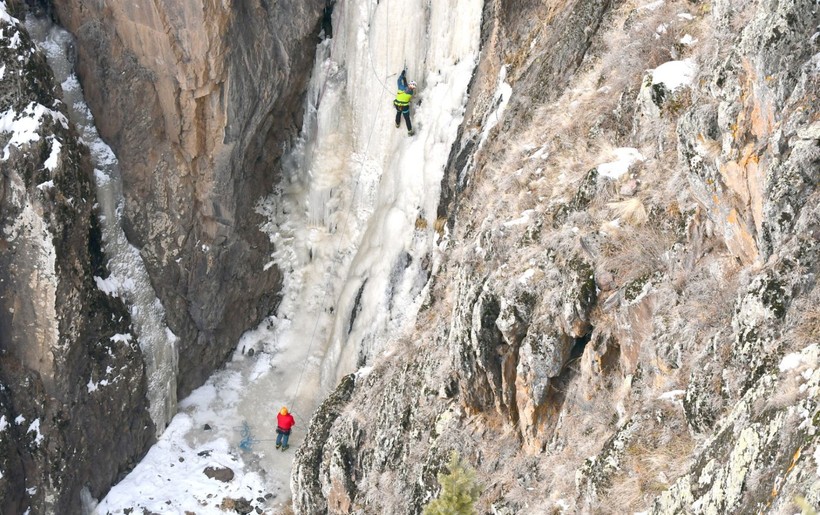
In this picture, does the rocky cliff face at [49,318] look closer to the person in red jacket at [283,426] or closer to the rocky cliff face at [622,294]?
the person in red jacket at [283,426]

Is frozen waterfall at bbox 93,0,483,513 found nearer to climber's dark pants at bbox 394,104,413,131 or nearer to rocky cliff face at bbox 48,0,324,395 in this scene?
climber's dark pants at bbox 394,104,413,131

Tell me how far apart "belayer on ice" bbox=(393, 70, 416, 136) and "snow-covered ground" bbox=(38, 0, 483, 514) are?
272 millimetres

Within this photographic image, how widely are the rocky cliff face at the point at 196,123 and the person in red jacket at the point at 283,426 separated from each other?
3.67 meters

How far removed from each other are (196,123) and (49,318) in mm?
5613

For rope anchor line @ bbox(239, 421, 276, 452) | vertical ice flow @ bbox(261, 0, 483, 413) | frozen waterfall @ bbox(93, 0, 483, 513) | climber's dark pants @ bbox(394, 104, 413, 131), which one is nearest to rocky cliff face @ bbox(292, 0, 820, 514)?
vertical ice flow @ bbox(261, 0, 483, 413)

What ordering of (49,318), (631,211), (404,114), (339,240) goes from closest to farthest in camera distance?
(631,211) < (404,114) < (49,318) < (339,240)

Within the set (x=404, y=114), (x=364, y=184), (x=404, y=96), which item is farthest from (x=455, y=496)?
(x=364, y=184)

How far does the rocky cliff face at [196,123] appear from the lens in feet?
60.1

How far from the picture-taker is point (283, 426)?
18375 millimetres

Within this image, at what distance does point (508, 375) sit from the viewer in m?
9.53

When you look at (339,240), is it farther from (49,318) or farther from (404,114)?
(49,318)

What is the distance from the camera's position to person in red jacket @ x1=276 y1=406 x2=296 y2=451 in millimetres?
18344

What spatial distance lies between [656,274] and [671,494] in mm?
2704

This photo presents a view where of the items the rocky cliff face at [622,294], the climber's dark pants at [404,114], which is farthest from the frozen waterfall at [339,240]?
the rocky cliff face at [622,294]
